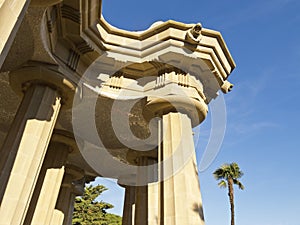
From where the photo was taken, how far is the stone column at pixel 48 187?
13188mm

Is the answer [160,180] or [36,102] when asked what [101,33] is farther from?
[160,180]

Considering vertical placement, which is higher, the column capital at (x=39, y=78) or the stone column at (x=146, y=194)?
the column capital at (x=39, y=78)

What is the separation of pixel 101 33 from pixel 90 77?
2.24 meters

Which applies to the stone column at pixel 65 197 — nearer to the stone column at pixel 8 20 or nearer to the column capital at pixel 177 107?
the column capital at pixel 177 107

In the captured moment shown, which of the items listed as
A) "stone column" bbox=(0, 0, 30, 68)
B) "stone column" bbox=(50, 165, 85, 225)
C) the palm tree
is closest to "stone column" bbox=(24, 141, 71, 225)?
"stone column" bbox=(50, 165, 85, 225)

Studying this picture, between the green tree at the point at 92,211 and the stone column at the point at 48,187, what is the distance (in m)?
34.2

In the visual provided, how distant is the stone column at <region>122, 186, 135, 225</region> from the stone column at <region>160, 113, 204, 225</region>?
10254mm

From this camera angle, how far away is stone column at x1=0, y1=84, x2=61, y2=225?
346 inches

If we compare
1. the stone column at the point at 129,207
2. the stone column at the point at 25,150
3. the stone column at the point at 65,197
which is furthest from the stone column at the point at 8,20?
the stone column at the point at 129,207

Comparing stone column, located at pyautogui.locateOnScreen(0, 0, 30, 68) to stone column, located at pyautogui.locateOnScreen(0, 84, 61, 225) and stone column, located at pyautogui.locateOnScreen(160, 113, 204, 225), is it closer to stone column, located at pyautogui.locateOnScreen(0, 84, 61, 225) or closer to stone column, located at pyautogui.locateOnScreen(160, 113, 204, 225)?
stone column, located at pyautogui.locateOnScreen(0, 84, 61, 225)

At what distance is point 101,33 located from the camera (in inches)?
525

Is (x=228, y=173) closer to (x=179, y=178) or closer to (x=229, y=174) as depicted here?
(x=229, y=174)

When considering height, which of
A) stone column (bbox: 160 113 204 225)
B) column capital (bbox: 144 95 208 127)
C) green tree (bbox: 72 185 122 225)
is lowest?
stone column (bbox: 160 113 204 225)

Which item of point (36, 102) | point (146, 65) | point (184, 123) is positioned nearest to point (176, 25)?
point (146, 65)
